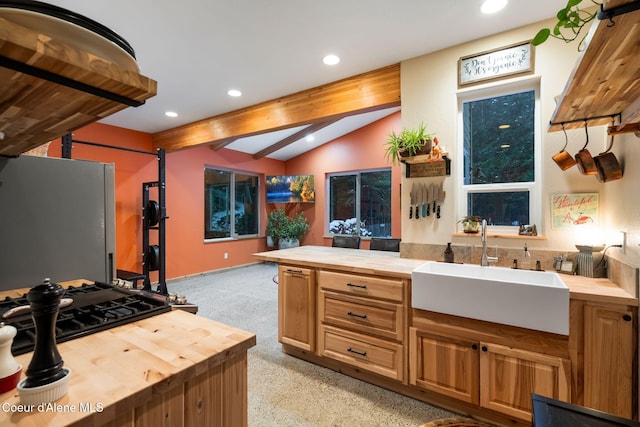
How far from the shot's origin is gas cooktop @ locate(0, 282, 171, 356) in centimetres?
84

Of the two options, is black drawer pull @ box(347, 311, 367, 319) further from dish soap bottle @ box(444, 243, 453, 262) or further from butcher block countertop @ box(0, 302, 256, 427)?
butcher block countertop @ box(0, 302, 256, 427)

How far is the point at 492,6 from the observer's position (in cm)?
187

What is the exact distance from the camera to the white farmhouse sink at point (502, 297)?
4.87ft

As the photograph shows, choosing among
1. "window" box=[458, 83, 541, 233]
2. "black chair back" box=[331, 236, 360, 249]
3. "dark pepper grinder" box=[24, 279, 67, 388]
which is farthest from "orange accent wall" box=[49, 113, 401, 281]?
"dark pepper grinder" box=[24, 279, 67, 388]

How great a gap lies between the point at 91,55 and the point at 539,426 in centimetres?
133

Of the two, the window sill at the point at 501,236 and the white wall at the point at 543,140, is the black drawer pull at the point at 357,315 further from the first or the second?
the window sill at the point at 501,236

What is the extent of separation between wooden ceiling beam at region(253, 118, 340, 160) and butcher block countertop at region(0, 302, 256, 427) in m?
5.04

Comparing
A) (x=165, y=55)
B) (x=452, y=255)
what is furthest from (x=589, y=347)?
(x=165, y=55)

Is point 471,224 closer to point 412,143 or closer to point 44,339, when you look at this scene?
point 412,143

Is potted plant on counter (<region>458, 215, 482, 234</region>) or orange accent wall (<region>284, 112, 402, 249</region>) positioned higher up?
orange accent wall (<region>284, 112, 402, 249</region>)

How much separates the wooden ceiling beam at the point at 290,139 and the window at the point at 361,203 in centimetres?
128

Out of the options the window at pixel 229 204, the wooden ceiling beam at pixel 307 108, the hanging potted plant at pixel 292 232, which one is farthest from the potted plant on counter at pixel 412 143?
the window at pixel 229 204

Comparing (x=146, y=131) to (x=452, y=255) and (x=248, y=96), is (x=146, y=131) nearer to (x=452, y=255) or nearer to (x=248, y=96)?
(x=248, y=96)

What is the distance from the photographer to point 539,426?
74 cm
